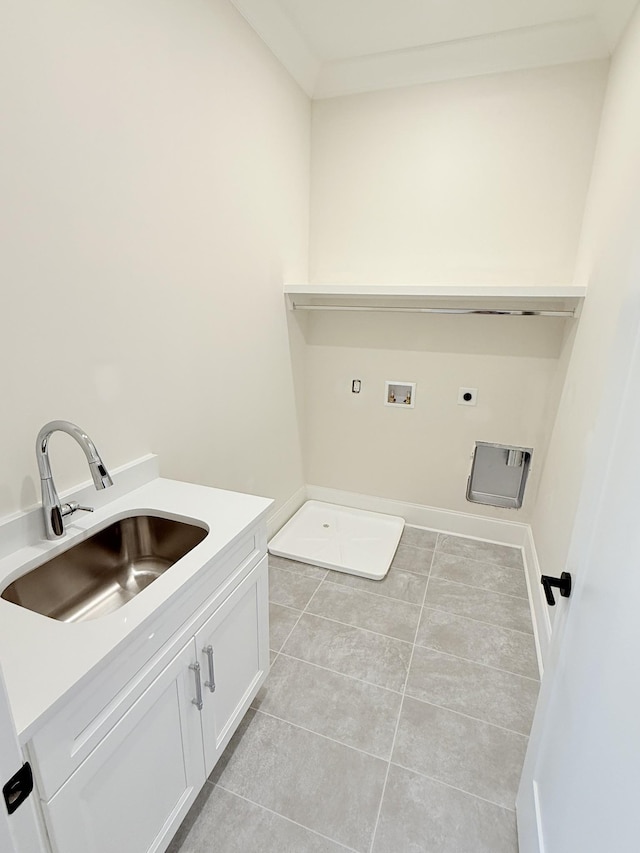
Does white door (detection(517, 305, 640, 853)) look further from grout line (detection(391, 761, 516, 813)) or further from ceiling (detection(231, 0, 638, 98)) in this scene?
ceiling (detection(231, 0, 638, 98))

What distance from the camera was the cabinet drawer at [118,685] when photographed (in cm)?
70

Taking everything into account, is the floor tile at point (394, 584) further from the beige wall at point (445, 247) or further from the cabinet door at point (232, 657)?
the cabinet door at point (232, 657)

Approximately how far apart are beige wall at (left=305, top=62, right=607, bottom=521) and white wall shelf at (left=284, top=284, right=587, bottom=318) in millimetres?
94

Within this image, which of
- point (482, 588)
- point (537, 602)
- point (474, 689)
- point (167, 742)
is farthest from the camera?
point (482, 588)

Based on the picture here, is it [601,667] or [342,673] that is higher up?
[601,667]

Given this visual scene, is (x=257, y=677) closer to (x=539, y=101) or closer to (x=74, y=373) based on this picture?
(x=74, y=373)

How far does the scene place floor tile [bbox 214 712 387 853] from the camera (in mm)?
1223

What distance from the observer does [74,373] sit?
48.7 inches

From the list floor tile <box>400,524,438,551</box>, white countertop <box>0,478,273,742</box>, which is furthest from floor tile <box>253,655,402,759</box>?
floor tile <box>400,524,438,551</box>

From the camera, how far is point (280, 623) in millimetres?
1959

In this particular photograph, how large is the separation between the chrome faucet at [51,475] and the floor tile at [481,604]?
170 cm

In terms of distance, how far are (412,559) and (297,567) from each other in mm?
692

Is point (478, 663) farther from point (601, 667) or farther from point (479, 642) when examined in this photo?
point (601, 667)

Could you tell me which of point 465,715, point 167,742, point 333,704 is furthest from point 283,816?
point 465,715
